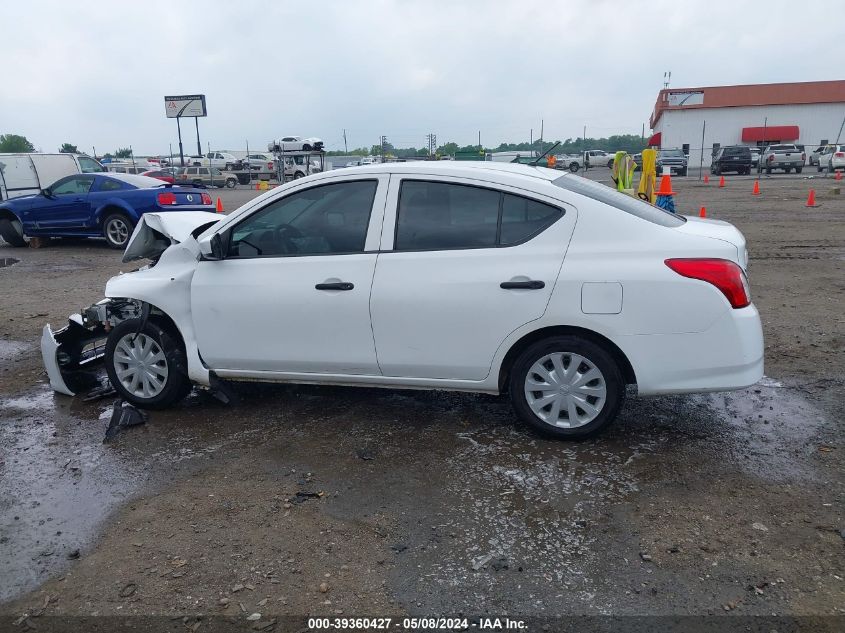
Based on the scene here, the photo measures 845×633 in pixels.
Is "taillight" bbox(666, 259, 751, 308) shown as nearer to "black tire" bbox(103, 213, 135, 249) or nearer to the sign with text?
"black tire" bbox(103, 213, 135, 249)

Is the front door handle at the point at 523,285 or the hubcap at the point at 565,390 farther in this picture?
the hubcap at the point at 565,390

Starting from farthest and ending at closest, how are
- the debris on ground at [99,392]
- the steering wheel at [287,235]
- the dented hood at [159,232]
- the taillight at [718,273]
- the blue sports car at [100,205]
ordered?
the blue sports car at [100,205] → the debris on ground at [99,392] → the dented hood at [159,232] → the steering wheel at [287,235] → the taillight at [718,273]

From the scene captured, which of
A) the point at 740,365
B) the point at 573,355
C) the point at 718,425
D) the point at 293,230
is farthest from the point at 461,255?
the point at 718,425

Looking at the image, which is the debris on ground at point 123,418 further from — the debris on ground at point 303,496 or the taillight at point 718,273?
the taillight at point 718,273

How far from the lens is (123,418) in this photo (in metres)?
4.93

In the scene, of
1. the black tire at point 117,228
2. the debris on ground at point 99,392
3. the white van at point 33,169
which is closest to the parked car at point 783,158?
the white van at point 33,169

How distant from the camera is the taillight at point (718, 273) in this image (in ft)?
12.8

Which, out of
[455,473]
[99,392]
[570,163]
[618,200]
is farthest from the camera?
[570,163]

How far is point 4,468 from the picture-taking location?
4.37 m

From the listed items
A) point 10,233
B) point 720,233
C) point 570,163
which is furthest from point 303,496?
point 570,163

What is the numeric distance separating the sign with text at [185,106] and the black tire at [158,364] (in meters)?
34.0

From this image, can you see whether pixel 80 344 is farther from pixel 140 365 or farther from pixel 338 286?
pixel 338 286

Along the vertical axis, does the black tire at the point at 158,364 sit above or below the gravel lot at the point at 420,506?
above

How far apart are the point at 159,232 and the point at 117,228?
354 inches
